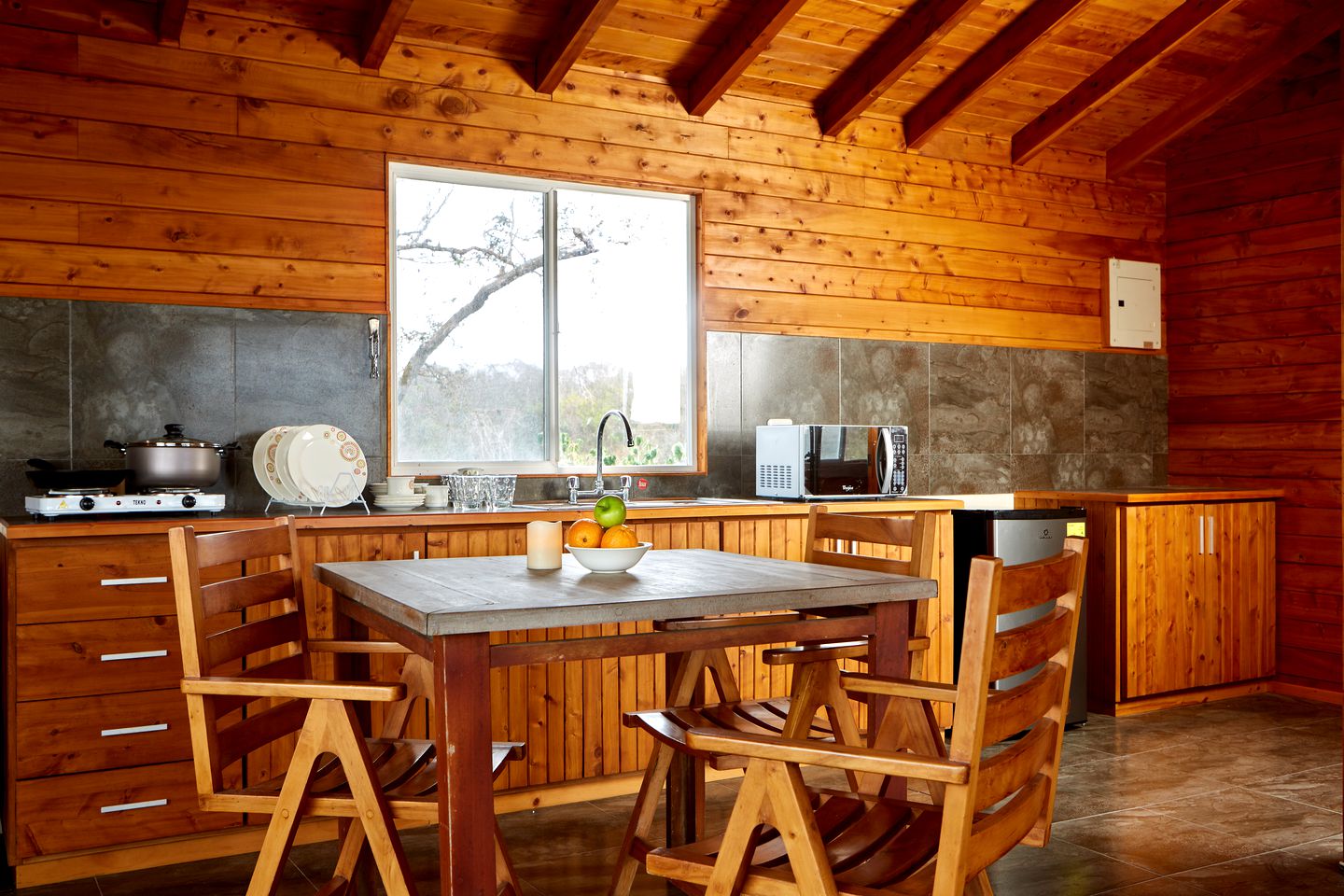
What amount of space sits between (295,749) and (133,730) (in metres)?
1.34

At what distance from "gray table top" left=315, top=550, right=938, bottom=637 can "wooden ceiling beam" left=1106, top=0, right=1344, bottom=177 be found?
388cm

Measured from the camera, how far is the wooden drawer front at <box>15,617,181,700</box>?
10.0 feet

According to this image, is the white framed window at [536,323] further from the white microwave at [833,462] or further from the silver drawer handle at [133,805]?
the silver drawer handle at [133,805]

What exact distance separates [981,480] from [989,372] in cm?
52

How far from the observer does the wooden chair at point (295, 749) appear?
2.00 metres

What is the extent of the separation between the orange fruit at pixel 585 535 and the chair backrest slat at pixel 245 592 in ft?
2.09

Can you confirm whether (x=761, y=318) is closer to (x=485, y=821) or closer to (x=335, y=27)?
(x=335, y=27)

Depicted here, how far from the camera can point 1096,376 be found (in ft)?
19.0

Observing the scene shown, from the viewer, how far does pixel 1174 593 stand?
16.6ft

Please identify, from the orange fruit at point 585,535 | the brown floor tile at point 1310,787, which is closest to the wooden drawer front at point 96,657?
the orange fruit at point 585,535

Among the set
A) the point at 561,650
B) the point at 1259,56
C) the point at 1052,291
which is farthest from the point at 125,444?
the point at 1259,56

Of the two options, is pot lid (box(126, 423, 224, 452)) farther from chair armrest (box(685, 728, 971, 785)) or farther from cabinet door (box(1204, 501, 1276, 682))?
cabinet door (box(1204, 501, 1276, 682))

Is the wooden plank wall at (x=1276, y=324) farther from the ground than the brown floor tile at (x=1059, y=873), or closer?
farther from the ground

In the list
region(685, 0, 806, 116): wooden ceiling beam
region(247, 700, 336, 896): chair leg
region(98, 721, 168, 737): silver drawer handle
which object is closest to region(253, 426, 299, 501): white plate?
region(98, 721, 168, 737): silver drawer handle
